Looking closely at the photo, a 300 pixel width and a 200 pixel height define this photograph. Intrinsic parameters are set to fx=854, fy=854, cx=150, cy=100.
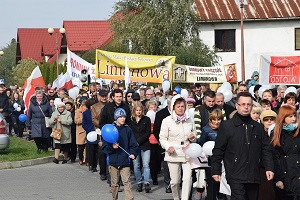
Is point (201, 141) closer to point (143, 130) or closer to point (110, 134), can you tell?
point (110, 134)

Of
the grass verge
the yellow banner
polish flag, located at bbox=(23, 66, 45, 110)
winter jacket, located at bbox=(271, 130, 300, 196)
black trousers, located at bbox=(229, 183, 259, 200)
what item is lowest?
the grass verge

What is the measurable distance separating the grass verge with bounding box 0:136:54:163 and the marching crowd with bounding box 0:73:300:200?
80 centimetres

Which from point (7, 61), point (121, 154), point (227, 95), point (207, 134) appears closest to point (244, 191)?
point (207, 134)

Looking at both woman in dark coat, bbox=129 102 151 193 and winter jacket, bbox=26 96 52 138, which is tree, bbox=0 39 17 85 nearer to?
winter jacket, bbox=26 96 52 138

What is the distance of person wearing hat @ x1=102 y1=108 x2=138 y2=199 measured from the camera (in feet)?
43.1

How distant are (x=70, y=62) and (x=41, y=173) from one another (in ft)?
38.9

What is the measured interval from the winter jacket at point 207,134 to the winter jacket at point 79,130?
24.7 feet

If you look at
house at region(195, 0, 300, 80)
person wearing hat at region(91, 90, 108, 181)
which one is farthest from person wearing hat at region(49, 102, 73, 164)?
house at region(195, 0, 300, 80)

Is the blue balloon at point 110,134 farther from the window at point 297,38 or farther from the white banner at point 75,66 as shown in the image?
the window at point 297,38

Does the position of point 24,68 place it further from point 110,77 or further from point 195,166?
point 195,166

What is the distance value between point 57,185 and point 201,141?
4.58 m

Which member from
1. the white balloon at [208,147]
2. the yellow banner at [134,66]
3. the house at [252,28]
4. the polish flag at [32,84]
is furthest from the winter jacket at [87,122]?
the house at [252,28]

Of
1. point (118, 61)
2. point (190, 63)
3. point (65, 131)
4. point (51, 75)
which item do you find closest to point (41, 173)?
point (65, 131)

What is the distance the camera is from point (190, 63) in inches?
1609
